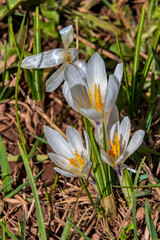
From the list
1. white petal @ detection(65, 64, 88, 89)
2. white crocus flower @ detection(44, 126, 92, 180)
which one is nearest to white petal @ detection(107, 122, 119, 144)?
white crocus flower @ detection(44, 126, 92, 180)

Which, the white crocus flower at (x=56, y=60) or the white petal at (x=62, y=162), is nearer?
the white petal at (x=62, y=162)

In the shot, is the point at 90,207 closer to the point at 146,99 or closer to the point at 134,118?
the point at 134,118

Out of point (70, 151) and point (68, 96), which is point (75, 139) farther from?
point (68, 96)

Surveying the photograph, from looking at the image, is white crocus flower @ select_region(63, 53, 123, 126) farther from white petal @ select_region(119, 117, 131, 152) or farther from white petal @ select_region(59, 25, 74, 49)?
white petal @ select_region(59, 25, 74, 49)

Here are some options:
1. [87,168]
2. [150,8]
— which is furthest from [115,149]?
[150,8]

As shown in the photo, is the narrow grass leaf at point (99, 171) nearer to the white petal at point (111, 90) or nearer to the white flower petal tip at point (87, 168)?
the white flower petal tip at point (87, 168)

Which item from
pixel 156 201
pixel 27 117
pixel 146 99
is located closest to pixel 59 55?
pixel 27 117

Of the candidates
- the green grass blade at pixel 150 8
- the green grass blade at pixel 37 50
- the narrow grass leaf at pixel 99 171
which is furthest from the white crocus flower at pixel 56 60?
the green grass blade at pixel 150 8
